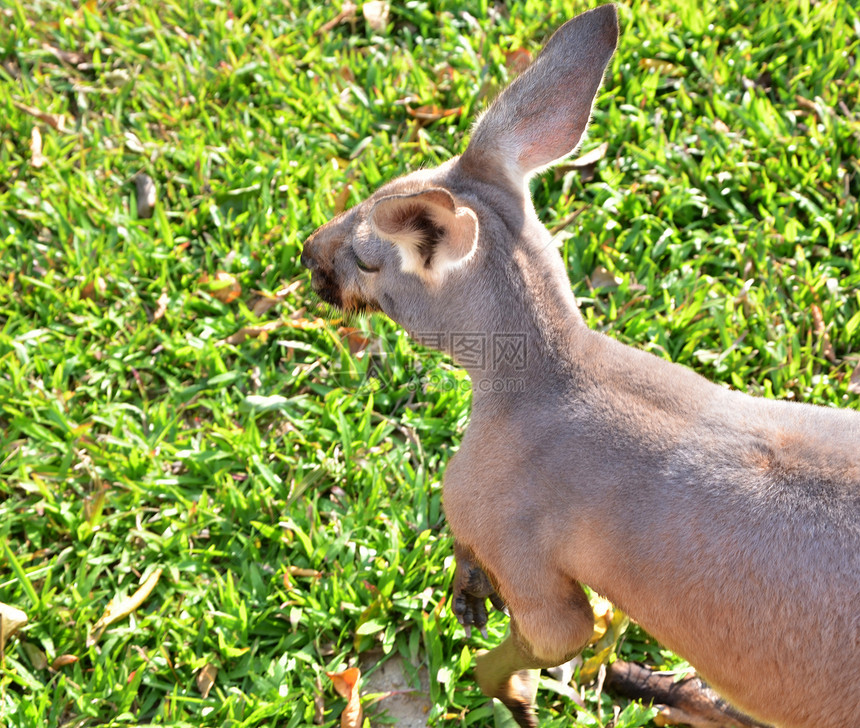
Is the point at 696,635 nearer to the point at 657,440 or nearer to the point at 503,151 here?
the point at 657,440

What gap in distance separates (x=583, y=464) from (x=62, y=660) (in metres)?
2.46

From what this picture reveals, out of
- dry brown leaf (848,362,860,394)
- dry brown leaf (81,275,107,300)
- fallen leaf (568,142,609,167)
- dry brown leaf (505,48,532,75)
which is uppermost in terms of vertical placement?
dry brown leaf (505,48,532,75)

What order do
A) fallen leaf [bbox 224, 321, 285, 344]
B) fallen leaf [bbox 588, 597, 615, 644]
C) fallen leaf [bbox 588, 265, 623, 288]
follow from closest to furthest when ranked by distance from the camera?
fallen leaf [bbox 588, 597, 615, 644], fallen leaf [bbox 224, 321, 285, 344], fallen leaf [bbox 588, 265, 623, 288]

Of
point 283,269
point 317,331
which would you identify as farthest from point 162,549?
point 283,269

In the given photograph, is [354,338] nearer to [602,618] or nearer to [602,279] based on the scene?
[602,279]

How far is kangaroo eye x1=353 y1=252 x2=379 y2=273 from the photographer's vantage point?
3.64 m

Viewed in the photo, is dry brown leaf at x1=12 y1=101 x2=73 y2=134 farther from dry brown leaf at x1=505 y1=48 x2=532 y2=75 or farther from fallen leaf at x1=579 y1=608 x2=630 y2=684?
fallen leaf at x1=579 y1=608 x2=630 y2=684

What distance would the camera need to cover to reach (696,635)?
2.85m

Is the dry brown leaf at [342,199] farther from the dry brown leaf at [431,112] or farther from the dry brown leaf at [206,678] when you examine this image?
the dry brown leaf at [206,678]

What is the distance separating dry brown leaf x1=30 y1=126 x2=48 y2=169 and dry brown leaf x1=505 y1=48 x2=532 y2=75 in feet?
10.1

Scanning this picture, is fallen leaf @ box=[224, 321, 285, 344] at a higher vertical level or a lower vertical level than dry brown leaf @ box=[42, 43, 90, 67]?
lower

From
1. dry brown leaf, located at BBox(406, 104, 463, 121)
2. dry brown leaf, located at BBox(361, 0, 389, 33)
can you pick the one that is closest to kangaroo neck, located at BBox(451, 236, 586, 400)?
dry brown leaf, located at BBox(406, 104, 463, 121)

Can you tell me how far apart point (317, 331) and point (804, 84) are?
141 inches

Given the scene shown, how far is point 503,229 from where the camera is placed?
3.46m
